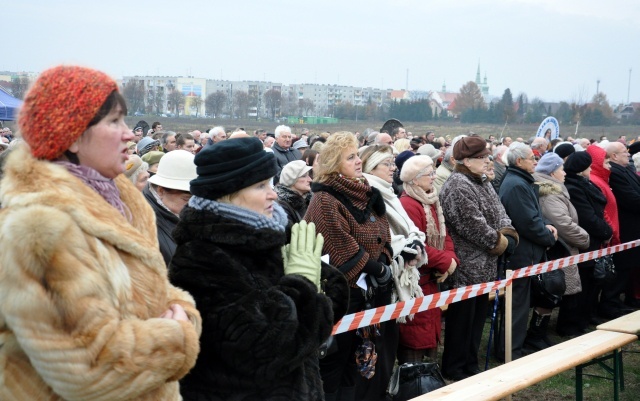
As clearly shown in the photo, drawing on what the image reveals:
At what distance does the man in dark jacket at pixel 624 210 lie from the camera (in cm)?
978

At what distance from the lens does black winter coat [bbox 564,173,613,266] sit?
28.7 ft

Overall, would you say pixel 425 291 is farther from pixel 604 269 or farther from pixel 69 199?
pixel 69 199

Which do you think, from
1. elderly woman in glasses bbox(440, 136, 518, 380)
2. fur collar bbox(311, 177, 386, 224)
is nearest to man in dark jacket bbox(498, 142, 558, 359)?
elderly woman in glasses bbox(440, 136, 518, 380)

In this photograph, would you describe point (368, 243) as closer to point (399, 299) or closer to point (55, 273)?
point (399, 299)

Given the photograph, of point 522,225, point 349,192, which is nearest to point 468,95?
point 522,225

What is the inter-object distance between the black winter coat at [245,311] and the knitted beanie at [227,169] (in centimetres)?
11

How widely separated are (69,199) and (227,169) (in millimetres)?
920

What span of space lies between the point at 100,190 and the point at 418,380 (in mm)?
3537

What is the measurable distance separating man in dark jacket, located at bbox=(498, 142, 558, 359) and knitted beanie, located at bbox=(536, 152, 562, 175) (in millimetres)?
795

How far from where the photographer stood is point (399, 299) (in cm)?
598

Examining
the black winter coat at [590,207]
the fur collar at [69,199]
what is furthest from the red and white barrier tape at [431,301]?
the fur collar at [69,199]

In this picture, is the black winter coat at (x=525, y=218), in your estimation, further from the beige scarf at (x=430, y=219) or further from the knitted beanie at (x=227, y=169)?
the knitted beanie at (x=227, y=169)

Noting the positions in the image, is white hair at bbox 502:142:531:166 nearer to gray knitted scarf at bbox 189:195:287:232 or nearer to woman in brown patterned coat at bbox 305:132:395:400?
woman in brown patterned coat at bbox 305:132:395:400

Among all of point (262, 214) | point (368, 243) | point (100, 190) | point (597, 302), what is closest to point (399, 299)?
point (368, 243)
